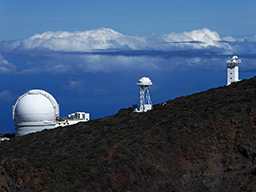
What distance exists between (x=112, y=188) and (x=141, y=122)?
15.8m

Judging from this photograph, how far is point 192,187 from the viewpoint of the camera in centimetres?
3359

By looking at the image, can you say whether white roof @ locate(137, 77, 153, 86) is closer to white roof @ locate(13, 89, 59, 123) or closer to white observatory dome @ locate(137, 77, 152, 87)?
white observatory dome @ locate(137, 77, 152, 87)

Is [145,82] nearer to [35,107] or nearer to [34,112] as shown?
[35,107]

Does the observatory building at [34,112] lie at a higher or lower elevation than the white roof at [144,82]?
lower

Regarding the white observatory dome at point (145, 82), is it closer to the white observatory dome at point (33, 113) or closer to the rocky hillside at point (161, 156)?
the white observatory dome at point (33, 113)

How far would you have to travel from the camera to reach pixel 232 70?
305 feet

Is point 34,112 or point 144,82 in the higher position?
point 144,82

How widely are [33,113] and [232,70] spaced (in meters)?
36.8

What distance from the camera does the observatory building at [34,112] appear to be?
7169 cm

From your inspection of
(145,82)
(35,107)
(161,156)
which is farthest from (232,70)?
(161,156)

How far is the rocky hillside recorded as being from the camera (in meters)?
31.6

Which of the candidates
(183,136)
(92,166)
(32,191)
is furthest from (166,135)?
(32,191)

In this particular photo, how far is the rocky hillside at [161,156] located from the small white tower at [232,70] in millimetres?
45872

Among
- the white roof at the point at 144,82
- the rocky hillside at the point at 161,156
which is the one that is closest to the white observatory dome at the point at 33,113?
the white roof at the point at 144,82
